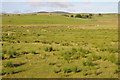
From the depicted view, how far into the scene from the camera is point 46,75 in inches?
369

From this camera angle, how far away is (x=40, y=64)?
37.1ft

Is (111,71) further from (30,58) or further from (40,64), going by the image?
(30,58)

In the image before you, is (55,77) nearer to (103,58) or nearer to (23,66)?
(23,66)

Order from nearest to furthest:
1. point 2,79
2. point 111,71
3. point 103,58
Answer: point 2,79, point 111,71, point 103,58

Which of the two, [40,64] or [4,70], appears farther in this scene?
[40,64]

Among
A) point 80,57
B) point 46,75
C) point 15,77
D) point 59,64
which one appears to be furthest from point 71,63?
point 15,77

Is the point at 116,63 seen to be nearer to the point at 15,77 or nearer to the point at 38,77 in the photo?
the point at 38,77

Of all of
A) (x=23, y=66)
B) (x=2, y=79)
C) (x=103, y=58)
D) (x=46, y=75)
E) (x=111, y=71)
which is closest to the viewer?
(x=2, y=79)

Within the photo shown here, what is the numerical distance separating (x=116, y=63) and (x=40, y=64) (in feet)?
16.0

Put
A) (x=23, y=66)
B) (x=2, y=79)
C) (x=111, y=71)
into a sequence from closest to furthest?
1. (x=2, y=79)
2. (x=111, y=71)
3. (x=23, y=66)

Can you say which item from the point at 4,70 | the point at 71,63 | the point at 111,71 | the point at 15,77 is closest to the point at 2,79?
the point at 15,77

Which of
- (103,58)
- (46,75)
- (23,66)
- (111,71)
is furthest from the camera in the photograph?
(103,58)

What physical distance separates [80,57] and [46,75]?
4.53 m

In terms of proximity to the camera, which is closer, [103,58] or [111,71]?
[111,71]
